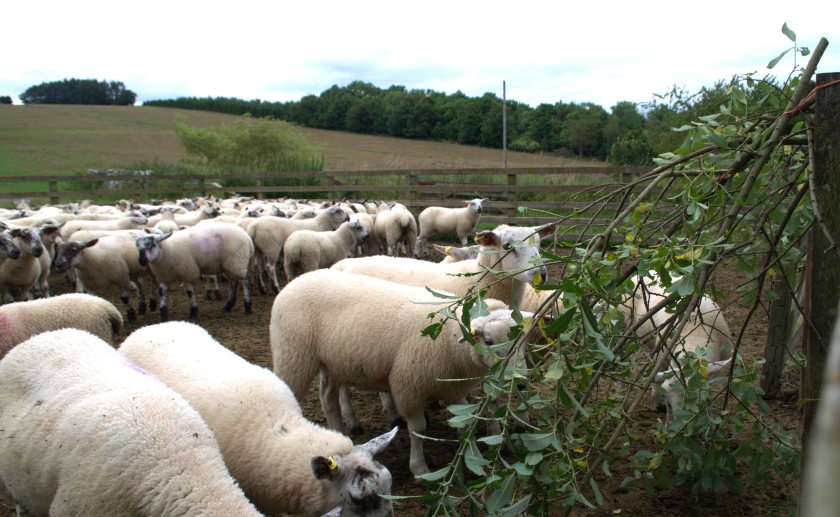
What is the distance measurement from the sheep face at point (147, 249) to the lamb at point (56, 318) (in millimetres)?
3402

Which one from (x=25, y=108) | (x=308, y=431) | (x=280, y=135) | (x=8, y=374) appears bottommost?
(x=308, y=431)

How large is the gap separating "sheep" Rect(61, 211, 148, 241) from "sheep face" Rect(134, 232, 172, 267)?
2.76 meters

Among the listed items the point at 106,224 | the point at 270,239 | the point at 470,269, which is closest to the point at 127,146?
the point at 106,224

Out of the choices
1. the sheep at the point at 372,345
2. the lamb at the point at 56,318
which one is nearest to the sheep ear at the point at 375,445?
the sheep at the point at 372,345

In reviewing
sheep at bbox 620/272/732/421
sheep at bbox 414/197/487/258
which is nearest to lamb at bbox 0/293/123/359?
sheep at bbox 620/272/732/421

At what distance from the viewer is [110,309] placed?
5.33 m

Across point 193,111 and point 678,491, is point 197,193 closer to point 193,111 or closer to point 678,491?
point 678,491

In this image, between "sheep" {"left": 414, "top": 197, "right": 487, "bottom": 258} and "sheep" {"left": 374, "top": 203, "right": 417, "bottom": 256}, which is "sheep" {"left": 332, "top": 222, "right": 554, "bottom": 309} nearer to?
"sheep" {"left": 374, "top": 203, "right": 417, "bottom": 256}

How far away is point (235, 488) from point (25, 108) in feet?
232

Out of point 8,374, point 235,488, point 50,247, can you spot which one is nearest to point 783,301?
point 235,488

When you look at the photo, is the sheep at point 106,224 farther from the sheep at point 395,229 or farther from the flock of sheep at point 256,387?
the flock of sheep at point 256,387

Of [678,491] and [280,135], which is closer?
[678,491]

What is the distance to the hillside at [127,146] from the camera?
39666mm

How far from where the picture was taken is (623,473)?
162 inches
